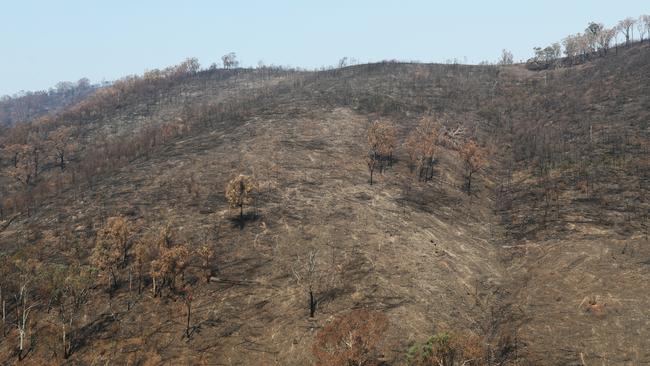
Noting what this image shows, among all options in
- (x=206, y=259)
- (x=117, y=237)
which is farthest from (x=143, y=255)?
(x=206, y=259)

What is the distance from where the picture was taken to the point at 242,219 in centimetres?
4584

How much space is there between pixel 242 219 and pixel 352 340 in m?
22.6

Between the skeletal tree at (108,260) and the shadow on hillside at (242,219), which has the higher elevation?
the shadow on hillside at (242,219)

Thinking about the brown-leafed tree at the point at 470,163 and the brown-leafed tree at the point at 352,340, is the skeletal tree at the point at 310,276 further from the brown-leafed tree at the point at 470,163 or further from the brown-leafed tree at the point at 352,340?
the brown-leafed tree at the point at 470,163

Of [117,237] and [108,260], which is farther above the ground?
[117,237]

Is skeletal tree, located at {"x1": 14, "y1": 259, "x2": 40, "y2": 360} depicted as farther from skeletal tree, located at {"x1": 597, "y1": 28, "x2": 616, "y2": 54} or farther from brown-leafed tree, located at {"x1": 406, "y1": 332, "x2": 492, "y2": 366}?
skeletal tree, located at {"x1": 597, "y1": 28, "x2": 616, "y2": 54}

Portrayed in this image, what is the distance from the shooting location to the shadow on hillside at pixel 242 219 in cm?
4522

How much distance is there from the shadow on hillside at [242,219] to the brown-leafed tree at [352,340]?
17784 millimetres

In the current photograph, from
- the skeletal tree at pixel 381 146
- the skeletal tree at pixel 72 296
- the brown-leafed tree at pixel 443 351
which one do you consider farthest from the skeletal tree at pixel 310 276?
Result: the skeletal tree at pixel 381 146

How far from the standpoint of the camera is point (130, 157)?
7000cm

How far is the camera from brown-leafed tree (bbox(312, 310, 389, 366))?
88.7ft

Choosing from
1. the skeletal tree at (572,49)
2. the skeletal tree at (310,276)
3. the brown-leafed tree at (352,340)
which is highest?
the skeletal tree at (572,49)

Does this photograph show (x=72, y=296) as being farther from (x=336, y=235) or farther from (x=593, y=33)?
(x=593, y=33)

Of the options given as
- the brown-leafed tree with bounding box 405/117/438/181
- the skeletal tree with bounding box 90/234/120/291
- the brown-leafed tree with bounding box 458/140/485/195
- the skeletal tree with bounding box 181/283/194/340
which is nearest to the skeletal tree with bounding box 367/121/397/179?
the brown-leafed tree with bounding box 405/117/438/181
